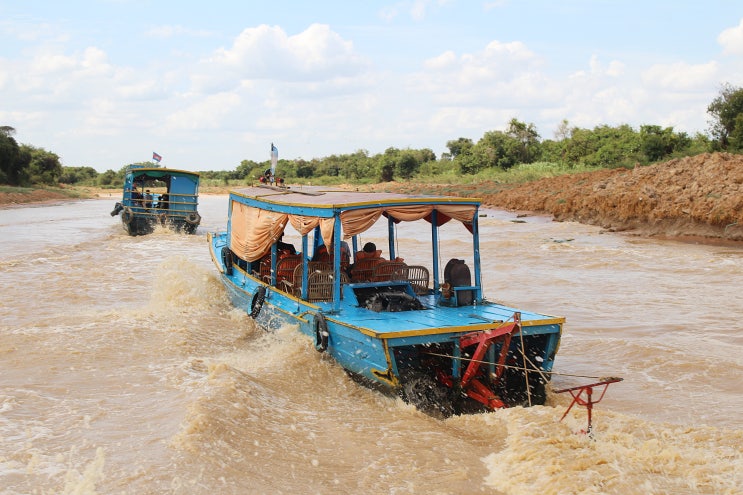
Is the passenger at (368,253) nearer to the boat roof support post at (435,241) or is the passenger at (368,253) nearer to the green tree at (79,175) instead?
the boat roof support post at (435,241)

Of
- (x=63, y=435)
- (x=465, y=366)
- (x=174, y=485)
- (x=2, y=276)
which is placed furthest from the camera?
(x=2, y=276)

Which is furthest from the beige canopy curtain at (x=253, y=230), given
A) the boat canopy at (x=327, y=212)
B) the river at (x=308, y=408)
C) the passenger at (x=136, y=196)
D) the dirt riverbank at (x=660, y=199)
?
the dirt riverbank at (x=660, y=199)

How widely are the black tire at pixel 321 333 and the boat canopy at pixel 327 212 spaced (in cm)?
87

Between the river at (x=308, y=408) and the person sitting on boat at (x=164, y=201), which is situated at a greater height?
the person sitting on boat at (x=164, y=201)

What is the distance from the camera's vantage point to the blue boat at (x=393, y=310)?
706cm

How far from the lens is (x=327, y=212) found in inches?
322

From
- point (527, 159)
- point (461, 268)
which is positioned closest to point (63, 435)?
point (461, 268)

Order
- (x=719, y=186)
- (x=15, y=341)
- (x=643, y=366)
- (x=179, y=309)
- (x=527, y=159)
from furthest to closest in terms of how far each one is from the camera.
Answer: (x=527, y=159), (x=719, y=186), (x=179, y=309), (x=15, y=341), (x=643, y=366)

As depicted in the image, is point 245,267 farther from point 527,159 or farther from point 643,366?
point 527,159

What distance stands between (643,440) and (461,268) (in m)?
3.10

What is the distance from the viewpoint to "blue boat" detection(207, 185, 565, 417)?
706 centimetres

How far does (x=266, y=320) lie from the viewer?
996 cm

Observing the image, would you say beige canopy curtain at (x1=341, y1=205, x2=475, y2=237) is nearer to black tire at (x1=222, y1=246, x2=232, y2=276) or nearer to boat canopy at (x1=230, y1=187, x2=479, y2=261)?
boat canopy at (x1=230, y1=187, x2=479, y2=261)

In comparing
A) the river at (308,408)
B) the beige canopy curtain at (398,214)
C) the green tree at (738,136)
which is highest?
the green tree at (738,136)
